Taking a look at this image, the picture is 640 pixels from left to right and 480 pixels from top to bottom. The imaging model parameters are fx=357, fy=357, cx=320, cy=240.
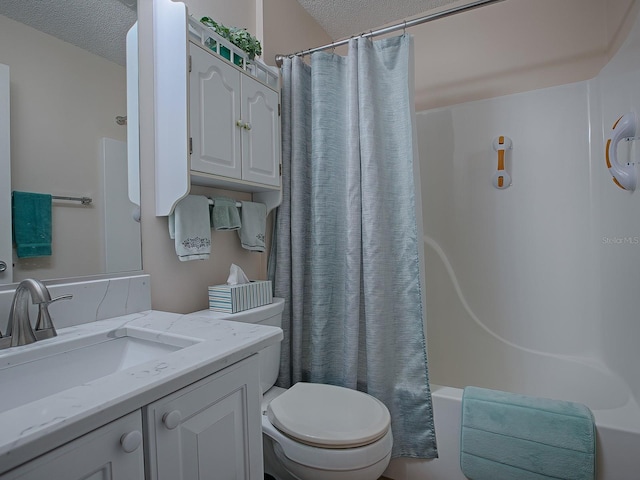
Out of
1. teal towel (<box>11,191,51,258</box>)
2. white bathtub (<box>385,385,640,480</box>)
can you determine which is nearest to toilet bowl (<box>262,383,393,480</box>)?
white bathtub (<box>385,385,640,480</box>)

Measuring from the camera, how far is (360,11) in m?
2.27

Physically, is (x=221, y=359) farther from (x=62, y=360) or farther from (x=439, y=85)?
(x=439, y=85)

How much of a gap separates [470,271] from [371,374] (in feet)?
3.41

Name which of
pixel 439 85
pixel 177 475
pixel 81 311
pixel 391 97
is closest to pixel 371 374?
pixel 177 475

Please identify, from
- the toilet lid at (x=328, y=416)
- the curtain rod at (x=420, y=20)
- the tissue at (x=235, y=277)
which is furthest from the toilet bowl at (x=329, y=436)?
the curtain rod at (x=420, y=20)

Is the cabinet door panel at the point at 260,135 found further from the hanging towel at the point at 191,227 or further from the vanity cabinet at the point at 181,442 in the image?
the vanity cabinet at the point at 181,442

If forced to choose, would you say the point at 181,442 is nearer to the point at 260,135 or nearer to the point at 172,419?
the point at 172,419

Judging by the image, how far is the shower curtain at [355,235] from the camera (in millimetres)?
1545

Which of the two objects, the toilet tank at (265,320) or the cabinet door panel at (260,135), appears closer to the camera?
the toilet tank at (265,320)

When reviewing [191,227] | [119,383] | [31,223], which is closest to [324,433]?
[119,383]

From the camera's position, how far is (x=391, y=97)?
5.33ft

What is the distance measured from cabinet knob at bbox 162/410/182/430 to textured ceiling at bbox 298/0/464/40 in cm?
229

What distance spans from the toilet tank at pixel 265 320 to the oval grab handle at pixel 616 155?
1522mm

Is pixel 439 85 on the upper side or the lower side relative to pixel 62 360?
upper
